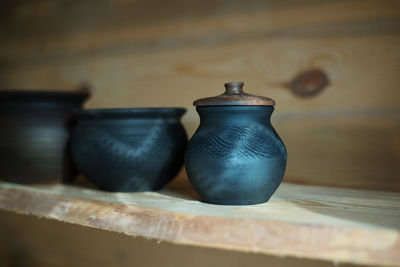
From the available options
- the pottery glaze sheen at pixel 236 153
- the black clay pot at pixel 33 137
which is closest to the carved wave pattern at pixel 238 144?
the pottery glaze sheen at pixel 236 153

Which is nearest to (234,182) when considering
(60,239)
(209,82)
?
(209,82)

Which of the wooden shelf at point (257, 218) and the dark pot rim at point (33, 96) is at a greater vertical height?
the dark pot rim at point (33, 96)

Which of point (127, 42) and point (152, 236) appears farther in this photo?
point (127, 42)

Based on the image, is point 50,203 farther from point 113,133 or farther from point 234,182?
point 234,182

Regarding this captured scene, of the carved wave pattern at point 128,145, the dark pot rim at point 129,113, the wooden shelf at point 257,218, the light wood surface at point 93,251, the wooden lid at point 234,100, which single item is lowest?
the light wood surface at point 93,251

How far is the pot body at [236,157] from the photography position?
60cm

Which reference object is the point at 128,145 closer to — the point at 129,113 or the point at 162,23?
the point at 129,113

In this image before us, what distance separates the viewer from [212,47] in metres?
0.92

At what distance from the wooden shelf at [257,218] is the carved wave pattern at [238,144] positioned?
8 cm

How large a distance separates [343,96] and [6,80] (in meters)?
0.97

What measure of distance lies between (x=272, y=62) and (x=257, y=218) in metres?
0.43

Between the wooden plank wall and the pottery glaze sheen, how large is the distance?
224 millimetres

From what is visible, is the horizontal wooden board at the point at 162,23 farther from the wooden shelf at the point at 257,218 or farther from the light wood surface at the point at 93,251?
the light wood surface at the point at 93,251

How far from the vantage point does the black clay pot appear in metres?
0.83
